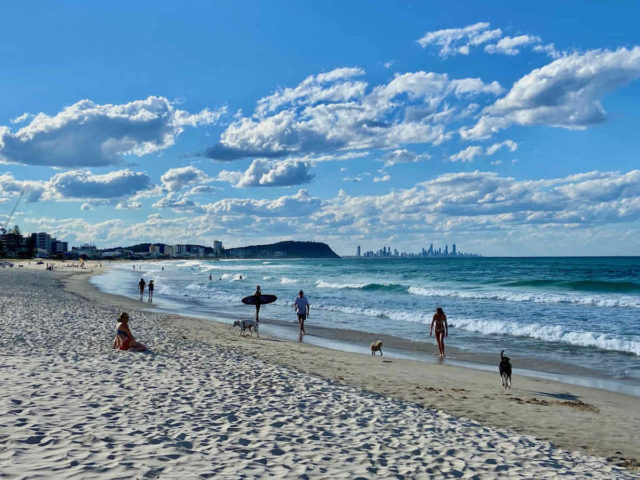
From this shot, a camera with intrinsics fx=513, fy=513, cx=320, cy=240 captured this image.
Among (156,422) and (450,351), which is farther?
(450,351)

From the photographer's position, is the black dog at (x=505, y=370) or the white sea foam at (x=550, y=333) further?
the white sea foam at (x=550, y=333)

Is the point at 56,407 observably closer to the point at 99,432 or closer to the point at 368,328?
the point at 99,432

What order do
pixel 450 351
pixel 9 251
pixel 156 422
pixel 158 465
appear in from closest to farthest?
Result: pixel 158 465
pixel 156 422
pixel 450 351
pixel 9 251

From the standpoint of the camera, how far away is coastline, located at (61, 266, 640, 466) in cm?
807

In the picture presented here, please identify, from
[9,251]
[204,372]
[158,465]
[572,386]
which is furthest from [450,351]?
[9,251]

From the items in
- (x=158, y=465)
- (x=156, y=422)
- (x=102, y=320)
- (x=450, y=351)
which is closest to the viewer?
(x=158, y=465)

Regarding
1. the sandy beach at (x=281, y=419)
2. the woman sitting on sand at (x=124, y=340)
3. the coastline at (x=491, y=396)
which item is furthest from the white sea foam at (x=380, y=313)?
the woman sitting on sand at (x=124, y=340)

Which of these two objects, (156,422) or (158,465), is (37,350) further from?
(158,465)

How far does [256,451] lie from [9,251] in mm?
214186

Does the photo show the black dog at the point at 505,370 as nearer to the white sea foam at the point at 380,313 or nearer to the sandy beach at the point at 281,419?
the sandy beach at the point at 281,419

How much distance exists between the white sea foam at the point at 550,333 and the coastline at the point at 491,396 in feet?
21.1

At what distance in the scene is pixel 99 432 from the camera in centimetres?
614

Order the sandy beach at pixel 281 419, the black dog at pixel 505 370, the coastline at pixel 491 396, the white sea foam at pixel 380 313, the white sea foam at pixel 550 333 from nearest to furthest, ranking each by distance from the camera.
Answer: the sandy beach at pixel 281 419
the coastline at pixel 491 396
the black dog at pixel 505 370
the white sea foam at pixel 550 333
the white sea foam at pixel 380 313

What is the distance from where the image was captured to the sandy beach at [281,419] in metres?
5.60
